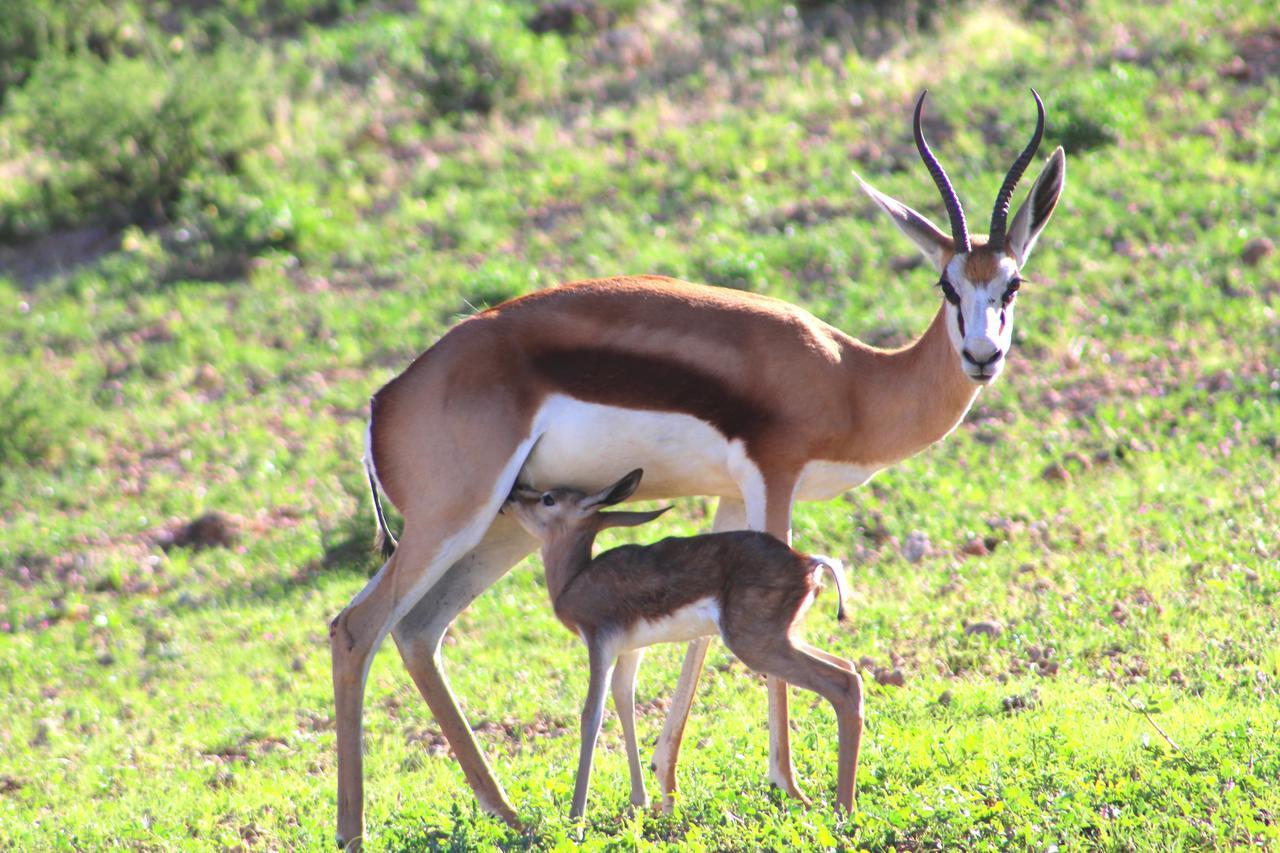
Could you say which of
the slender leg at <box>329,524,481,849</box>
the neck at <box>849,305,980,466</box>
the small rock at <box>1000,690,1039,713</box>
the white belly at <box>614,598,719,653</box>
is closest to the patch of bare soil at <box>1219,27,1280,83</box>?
the neck at <box>849,305,980,466</box>

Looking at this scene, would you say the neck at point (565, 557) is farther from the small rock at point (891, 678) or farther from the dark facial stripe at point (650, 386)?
the small rock at point (891, 678)

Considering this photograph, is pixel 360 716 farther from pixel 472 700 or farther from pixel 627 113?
pixel 627 113

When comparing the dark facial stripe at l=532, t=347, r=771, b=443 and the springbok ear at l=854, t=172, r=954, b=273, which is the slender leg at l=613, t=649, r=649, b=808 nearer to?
the dark facial stripe at l=532, t=347, r=771, b=443

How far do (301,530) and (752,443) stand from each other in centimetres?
426

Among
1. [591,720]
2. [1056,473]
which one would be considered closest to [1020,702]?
[591,720]

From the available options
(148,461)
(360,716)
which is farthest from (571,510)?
(148,461)

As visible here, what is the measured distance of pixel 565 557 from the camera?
18.6 ft

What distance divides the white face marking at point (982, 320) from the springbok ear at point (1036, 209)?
132 mm

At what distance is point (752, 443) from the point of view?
223 inches

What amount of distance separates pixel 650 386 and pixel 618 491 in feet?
1.39

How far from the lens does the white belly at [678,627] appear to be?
204 inches

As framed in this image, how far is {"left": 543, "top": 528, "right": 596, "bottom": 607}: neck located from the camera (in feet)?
18.5

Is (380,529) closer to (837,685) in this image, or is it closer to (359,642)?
(359,642)

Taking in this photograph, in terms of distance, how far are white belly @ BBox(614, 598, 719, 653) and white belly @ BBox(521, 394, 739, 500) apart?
70 cm
